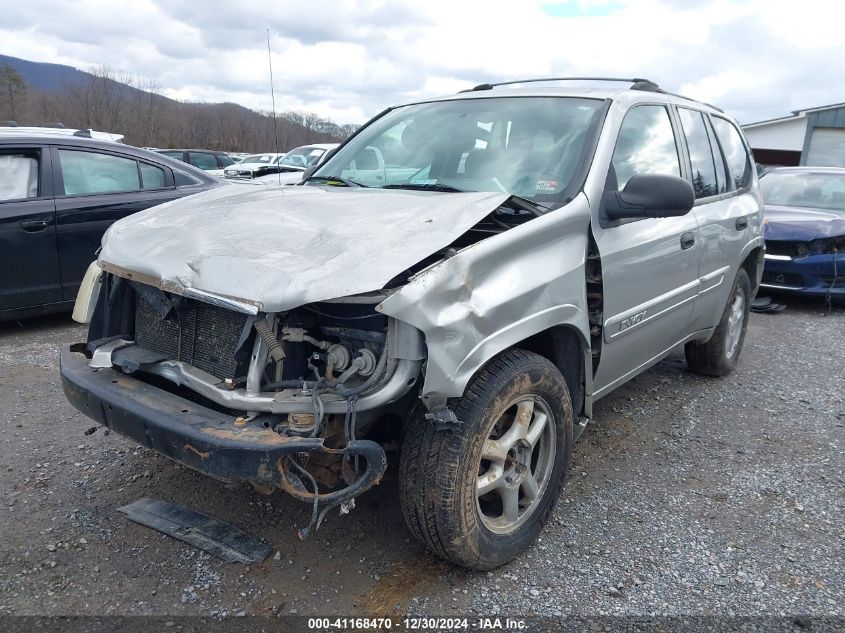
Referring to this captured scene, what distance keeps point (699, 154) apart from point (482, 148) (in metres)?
1.65

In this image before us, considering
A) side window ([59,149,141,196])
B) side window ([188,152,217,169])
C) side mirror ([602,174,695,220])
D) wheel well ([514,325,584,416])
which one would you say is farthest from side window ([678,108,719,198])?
side window ([188,152,217,169])

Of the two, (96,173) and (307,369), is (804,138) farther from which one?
(307,369)

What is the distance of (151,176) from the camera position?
6125mm

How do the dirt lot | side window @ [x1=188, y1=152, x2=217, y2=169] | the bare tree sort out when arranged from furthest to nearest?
the bare tree, side window @ [x1=188, y1=152, x2=217, y2=169], the dirt lot

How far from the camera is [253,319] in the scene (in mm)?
2244

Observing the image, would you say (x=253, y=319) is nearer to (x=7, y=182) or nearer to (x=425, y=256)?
(x=425, y=256)

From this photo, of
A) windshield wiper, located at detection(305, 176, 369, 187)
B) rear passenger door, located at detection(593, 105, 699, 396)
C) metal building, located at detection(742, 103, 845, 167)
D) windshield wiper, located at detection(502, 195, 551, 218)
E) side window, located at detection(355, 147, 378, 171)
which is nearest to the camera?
windshield wiper, located at detection(502, 195, 551, 218)

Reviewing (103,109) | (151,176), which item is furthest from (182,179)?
(103,109)

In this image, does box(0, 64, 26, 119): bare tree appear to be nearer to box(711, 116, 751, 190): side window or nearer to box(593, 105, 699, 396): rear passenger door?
box(711, 116, 751, 190): side window

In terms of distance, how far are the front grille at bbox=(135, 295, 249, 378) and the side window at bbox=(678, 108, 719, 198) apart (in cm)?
287

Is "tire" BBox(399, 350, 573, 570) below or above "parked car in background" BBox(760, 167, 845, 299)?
below

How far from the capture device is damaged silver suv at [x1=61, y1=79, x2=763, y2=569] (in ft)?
7.14

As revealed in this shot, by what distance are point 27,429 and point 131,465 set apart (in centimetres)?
84

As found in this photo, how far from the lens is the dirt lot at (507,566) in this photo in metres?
2.46
